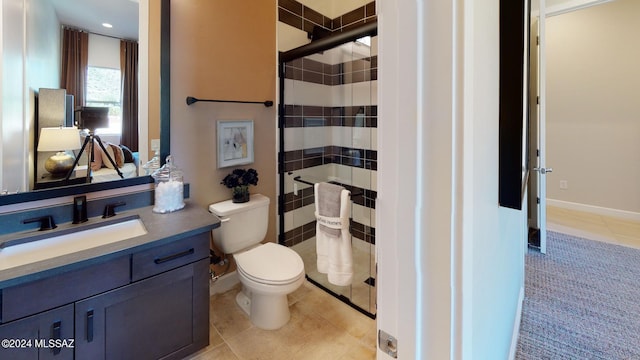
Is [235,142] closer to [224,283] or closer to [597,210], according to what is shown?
[224,283]

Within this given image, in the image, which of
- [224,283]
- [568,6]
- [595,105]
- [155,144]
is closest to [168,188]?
[155,144]

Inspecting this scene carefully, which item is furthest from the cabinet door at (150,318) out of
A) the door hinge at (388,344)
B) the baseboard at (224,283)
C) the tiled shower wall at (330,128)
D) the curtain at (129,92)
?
the door hinge at (388,344)

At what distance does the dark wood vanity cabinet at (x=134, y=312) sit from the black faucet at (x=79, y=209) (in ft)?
1.60

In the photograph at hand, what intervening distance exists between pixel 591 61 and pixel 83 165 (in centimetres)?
558

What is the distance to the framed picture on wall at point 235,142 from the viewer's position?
2.22m

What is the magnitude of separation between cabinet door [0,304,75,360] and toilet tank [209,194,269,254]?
94 cm

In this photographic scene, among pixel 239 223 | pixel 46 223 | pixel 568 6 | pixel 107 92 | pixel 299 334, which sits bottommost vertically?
pixel 299 334

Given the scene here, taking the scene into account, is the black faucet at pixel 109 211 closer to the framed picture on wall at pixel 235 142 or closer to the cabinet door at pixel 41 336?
the cabinet door at pixel 41 336

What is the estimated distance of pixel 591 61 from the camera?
3836mm

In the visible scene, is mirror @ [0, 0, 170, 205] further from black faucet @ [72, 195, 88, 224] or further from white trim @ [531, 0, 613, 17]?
white trim @ [531, 0, 613, 17]

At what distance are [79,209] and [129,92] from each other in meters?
0.73

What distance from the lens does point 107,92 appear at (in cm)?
167

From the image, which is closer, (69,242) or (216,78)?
(69,242)

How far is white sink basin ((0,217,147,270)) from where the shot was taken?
4.35 feet
